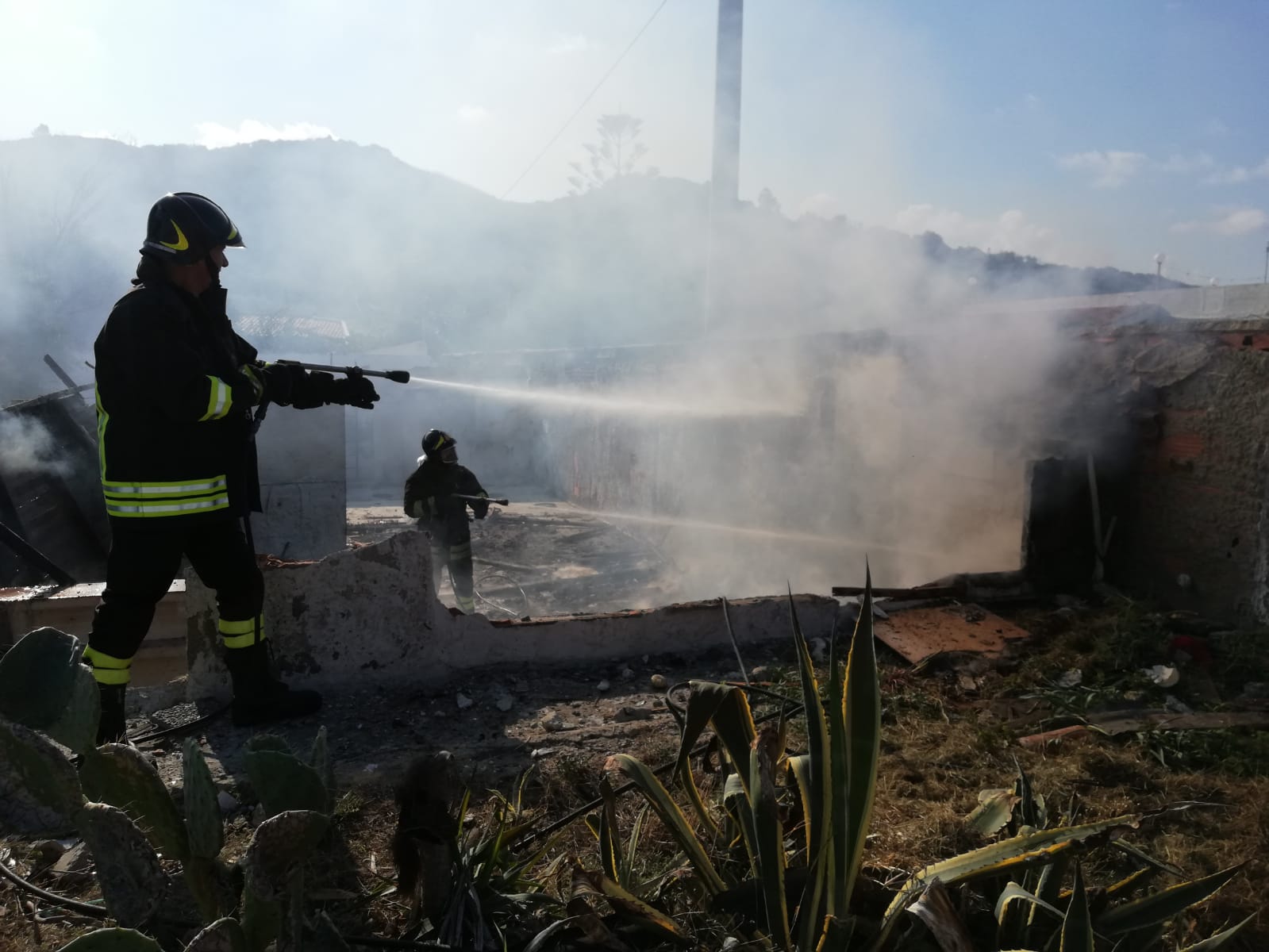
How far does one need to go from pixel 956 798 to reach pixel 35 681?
2.63 meters

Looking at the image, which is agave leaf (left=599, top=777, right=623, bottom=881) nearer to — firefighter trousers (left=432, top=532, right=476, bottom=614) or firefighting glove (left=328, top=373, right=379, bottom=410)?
firefighting glove (left=328, top=373, right=379, bottom=410)

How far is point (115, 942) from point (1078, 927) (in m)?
1.71

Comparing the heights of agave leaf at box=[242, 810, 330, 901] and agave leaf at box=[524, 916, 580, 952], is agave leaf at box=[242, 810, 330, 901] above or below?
above

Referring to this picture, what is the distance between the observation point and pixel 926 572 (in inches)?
270

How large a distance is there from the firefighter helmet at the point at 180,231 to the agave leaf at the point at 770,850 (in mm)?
2795

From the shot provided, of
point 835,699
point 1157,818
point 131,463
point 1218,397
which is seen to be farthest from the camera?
point 1218,397

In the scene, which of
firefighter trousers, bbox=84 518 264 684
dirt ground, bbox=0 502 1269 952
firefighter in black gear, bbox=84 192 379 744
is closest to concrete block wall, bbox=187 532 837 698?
dirt ground, bbox=0 502 1269 952

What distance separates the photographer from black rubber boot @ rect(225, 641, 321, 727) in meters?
3.36

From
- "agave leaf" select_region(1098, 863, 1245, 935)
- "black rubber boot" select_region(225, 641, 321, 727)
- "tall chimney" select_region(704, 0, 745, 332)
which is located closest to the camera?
"agave leaf" select_region(1098, 863, 1245, 935)

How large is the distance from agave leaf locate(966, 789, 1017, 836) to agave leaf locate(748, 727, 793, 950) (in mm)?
646

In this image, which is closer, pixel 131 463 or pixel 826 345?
pixel 131 463

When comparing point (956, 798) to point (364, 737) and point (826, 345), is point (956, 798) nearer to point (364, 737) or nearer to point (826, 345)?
point (364, 737)

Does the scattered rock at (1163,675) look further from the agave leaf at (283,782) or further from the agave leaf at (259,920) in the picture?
the agave leaf at (259,920)

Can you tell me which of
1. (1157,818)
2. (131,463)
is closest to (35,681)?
(131,463)
